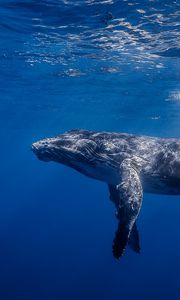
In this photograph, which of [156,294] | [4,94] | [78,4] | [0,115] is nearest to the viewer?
[78,4]

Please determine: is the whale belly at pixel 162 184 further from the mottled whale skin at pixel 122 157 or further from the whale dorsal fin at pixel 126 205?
the whale dorsal fin at pixel 126 205

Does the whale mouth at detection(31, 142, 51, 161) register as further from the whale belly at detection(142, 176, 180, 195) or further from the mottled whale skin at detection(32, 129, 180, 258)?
the whale belly at detection(142, 176, 180, 195)

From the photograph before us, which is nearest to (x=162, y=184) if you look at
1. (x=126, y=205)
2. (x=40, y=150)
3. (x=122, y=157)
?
(x=122, y=157)

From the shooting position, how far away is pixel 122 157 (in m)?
9.53

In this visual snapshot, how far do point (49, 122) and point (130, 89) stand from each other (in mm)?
28326

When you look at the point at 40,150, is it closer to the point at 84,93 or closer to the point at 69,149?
the point at 69,149

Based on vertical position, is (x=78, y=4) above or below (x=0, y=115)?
above

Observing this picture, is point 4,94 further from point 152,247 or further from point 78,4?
point 152,247

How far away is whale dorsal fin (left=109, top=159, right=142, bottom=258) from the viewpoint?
7258 millimetres

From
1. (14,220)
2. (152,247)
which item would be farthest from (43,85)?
(14,220)

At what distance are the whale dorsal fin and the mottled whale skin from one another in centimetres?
3

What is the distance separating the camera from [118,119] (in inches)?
2416

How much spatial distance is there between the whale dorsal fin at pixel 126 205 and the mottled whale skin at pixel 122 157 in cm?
3

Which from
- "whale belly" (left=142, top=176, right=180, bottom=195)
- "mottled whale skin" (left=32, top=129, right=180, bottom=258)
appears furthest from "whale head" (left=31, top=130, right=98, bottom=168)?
"whale belly" (left=142, top=176, right=180, bottom=195)
